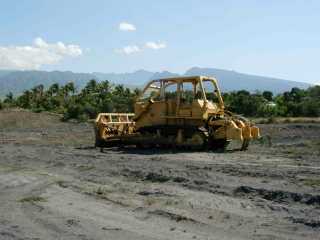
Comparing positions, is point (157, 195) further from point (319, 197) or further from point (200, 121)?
point (200, 121)

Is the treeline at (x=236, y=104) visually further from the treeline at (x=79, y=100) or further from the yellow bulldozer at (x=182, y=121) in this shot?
the yellow bulldozer at (x=182, y=121)

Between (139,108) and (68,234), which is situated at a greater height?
(139,108)

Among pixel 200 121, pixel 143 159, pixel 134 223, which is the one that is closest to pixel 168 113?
pixel 200 121

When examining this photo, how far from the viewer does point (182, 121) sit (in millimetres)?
18062

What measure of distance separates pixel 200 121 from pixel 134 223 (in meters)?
10.5

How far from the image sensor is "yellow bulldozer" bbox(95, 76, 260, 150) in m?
17.3

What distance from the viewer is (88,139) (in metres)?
24.3

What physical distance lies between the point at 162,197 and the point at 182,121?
30.0ft

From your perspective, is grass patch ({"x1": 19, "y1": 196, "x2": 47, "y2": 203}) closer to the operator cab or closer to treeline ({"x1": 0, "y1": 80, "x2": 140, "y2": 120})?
the operator cab

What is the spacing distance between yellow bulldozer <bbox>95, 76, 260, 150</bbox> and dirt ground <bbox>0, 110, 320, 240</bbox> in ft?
6.08

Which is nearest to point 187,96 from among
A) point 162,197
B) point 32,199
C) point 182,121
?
point 182,121

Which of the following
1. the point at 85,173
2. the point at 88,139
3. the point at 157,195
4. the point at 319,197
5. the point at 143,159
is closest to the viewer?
the point at 319,197

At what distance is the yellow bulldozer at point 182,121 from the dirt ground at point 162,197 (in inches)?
72.9

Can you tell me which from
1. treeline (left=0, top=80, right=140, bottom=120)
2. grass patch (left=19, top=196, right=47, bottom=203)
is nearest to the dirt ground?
grass patch (left=19, top=196, right=47, bottom=203)
